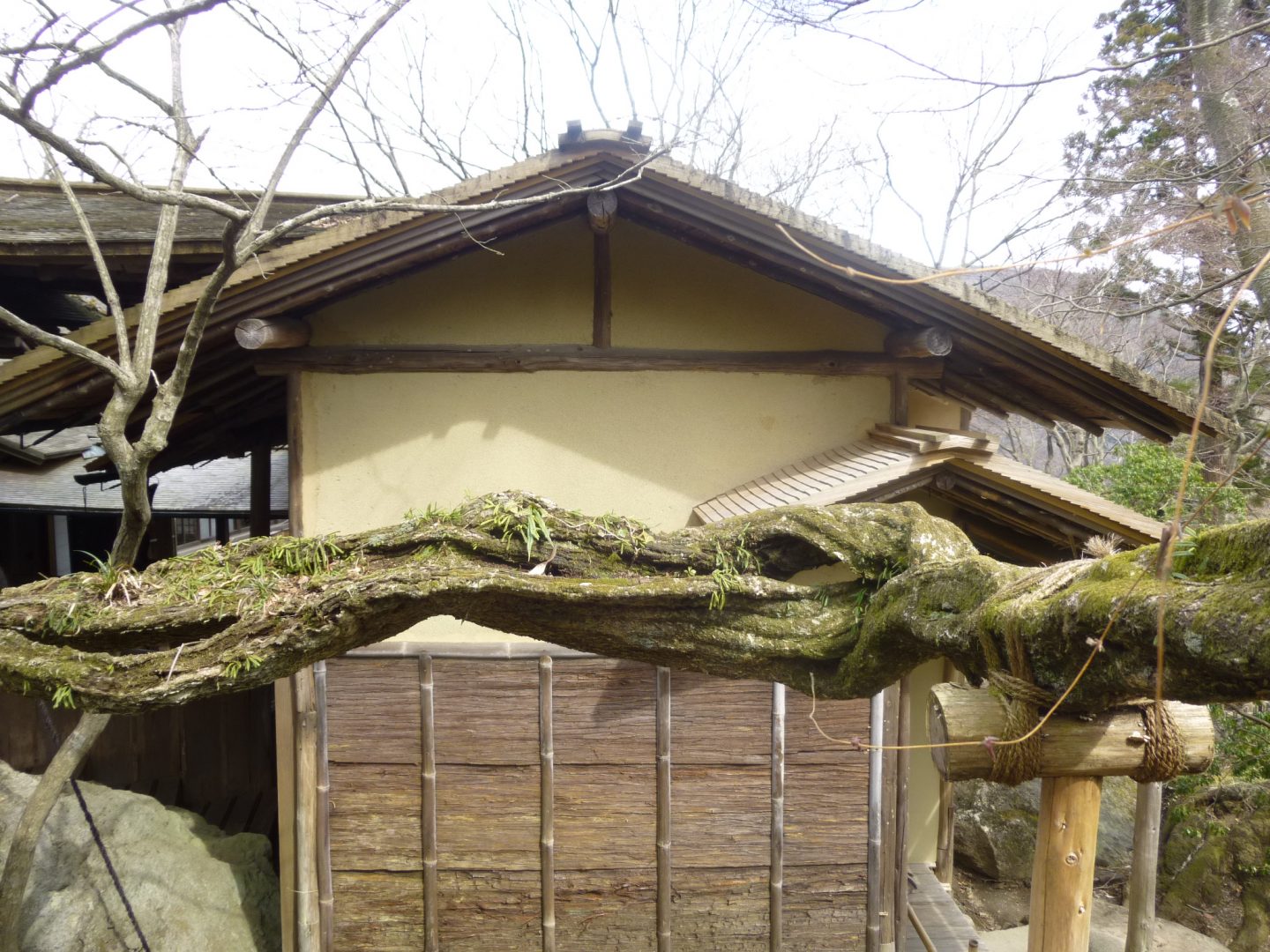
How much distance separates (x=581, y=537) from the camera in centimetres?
243

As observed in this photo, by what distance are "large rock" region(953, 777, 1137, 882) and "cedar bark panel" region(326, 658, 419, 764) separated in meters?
6.44

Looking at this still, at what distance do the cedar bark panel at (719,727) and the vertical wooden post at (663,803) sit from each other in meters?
0.07

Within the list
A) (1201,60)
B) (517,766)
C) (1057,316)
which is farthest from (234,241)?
(1057,316)

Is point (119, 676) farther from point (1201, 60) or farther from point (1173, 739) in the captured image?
point (1201, 60)

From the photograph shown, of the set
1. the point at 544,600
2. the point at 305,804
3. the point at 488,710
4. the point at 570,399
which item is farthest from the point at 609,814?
the point at 544,600

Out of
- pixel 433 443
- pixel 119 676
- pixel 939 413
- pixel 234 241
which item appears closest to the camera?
pixel 119 676

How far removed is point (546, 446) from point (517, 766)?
6.98 feet

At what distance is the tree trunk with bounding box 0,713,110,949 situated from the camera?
430 cm

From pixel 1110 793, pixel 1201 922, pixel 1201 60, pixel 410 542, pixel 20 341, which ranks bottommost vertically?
pixel 1201 922

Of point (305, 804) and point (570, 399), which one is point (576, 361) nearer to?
point (570, 399)

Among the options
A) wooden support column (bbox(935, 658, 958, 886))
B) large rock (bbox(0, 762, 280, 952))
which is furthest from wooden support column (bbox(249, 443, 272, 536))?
wooden support column (bbox(935, 658, 958, 886))

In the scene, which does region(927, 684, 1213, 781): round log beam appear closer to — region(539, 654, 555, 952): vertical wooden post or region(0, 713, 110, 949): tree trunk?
region(539, 654, 555, 952): vertical wooden post

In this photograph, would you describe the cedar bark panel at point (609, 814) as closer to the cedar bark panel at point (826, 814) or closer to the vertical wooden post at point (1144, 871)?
the cedar bark panel at point (826, 814)

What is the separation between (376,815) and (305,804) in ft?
1.56
